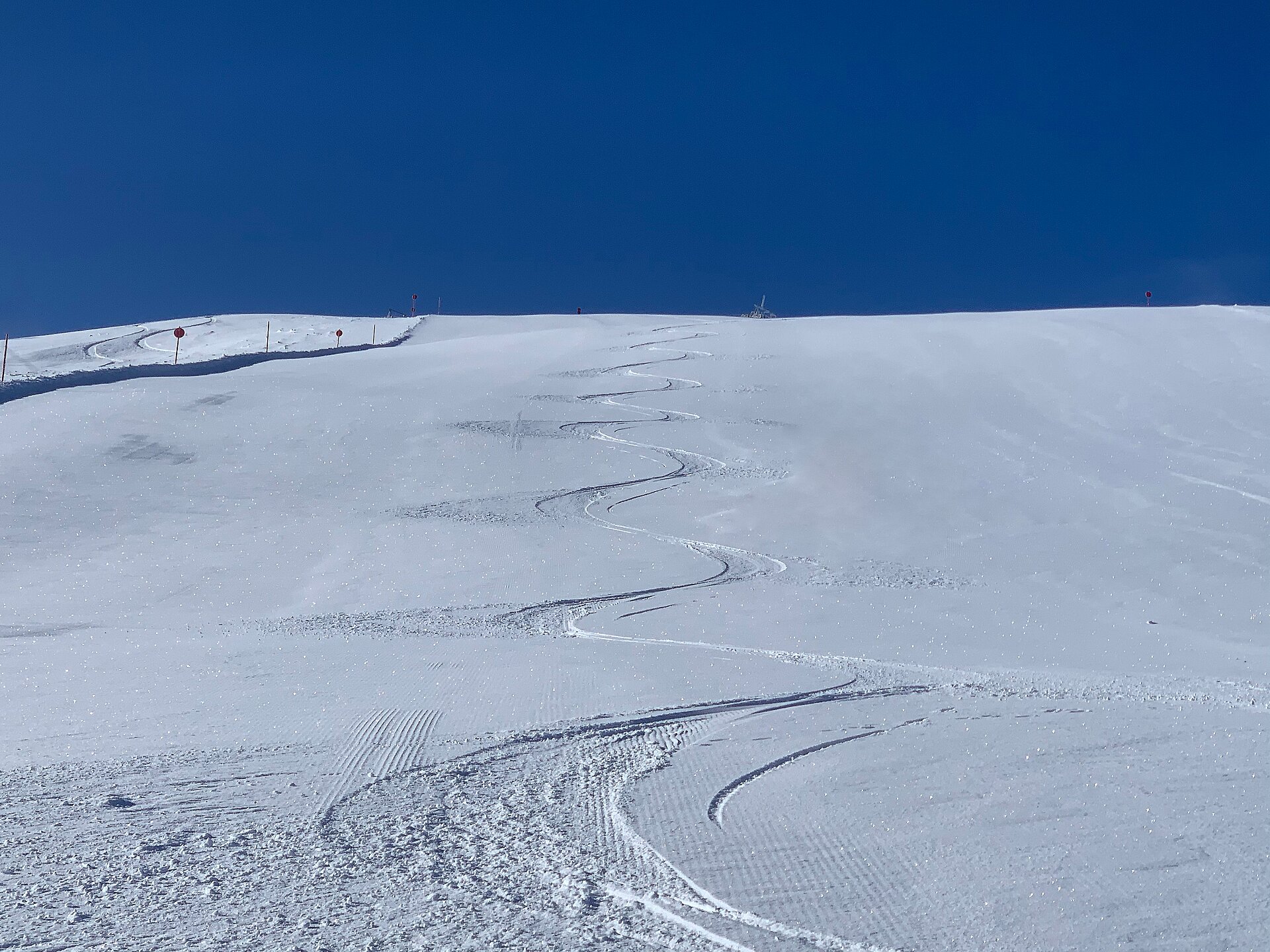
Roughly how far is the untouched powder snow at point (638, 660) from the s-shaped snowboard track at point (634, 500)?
0.19 ft

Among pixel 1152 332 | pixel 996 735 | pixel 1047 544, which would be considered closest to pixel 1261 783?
pixel 996 735

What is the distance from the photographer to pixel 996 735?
14.7 feet

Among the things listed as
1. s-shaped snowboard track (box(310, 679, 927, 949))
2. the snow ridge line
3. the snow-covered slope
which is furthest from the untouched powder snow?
the snow-covered slope

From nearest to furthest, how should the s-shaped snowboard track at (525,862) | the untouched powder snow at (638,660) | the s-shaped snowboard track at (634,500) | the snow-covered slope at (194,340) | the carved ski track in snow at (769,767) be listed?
the s-shaped snowboard track at (525,862), the untouched powder snow at (638,660), the carved ski track in snow at (769,767), the s-shaped snowboard track at (634,500), the snow-covered slope at (194,340)

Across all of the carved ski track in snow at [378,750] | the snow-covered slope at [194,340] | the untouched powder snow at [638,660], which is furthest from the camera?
the snow-covered slope at [194,340]

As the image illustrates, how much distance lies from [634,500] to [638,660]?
438cm

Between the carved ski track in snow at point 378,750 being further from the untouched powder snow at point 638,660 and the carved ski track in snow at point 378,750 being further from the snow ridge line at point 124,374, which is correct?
the snow ridge line at point 124,374

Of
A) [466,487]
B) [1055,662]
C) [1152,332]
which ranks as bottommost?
[1055,662]

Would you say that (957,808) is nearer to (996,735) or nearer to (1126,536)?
(996,735)

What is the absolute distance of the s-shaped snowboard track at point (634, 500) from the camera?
750cm

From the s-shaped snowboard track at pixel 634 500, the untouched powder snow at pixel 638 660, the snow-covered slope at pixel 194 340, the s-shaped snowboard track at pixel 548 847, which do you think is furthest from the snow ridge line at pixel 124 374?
the s-shaped snowboard track at pixel 548 847

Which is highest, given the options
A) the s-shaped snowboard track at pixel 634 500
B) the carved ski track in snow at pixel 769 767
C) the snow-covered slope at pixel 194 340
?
the snow-covered slope at pixel 194 340

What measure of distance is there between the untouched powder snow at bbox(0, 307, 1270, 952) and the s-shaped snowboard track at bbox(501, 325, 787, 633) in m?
0.06

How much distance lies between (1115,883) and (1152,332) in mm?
18432
